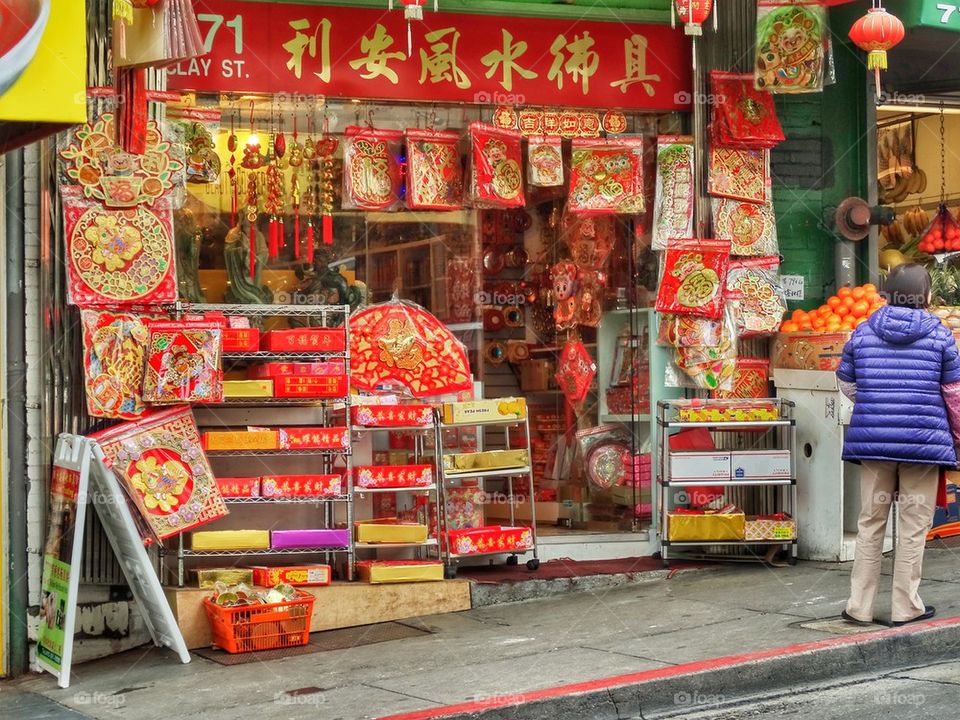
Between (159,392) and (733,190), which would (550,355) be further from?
(159,392)

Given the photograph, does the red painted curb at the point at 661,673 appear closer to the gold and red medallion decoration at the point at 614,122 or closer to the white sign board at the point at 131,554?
the white sign board at the point at 131,554

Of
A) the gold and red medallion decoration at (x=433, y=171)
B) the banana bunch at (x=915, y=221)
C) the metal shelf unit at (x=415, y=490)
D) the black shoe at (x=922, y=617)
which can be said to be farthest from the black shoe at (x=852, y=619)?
the banana bunch at (x=915, y=221)

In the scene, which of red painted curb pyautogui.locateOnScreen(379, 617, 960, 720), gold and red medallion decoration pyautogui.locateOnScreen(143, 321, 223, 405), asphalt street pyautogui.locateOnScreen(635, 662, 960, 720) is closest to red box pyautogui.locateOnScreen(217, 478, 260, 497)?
gold and red medallion decoration pyautogui.locateOnScreen(143, 321, 223, 405)

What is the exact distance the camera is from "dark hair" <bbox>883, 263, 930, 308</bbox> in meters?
7.98

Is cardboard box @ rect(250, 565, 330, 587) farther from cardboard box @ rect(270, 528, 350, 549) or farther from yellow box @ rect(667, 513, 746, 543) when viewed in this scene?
yellow box @ rect(667, 513, 746, 543)

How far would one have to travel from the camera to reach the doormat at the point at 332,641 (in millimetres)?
8125

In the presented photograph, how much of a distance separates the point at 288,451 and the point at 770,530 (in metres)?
3.40

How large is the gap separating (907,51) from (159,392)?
6466 millimetres

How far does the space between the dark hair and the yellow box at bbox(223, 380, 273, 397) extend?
372 cm

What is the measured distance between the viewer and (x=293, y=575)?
28.6 ft

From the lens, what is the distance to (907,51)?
1124cm

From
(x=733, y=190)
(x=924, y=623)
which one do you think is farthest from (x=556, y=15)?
(x=924, y=623)

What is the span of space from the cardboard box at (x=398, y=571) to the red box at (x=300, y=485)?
1.72ft

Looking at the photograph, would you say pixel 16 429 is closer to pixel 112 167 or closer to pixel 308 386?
pixel 112 167
